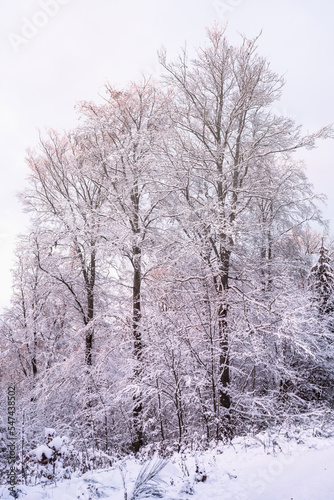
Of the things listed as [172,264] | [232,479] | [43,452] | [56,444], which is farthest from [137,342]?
[232,479]

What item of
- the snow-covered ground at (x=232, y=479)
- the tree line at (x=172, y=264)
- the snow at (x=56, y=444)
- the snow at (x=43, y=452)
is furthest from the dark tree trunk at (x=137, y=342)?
the snow-covered ground at (x=232, y=479)

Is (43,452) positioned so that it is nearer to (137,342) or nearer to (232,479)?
(232,479)

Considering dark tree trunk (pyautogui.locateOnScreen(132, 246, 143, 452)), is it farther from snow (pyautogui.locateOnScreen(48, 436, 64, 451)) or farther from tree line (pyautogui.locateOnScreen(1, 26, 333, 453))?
snow (pyautogui.locateOnScreen(48, 436, 64, 451))

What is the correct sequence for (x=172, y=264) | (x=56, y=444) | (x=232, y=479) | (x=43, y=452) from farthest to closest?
(x=172, y=264) < (x=56, y=444) < (x=43, y=452) < (x=232, y=479)

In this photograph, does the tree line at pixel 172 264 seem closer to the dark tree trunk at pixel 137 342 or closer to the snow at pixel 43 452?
the dark tree trunk at pixel 137 342

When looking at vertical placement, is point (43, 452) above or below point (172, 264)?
below

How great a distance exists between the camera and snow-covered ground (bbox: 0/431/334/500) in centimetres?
307

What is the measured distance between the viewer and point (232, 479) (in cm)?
348

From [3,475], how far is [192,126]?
8465 millimetres

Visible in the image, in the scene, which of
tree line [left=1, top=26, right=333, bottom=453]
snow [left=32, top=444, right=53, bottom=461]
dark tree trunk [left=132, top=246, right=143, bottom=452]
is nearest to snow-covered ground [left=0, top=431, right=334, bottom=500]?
snow [left=32, top=444, right=53, bottom=461]

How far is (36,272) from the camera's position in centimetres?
1361

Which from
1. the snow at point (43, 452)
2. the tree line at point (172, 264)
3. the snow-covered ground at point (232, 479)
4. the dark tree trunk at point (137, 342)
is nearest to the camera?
the snow-covered ground at point (232, 479)

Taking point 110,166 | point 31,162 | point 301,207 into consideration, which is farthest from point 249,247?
point 31,162

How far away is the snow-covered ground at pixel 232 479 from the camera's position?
10.1 ft
